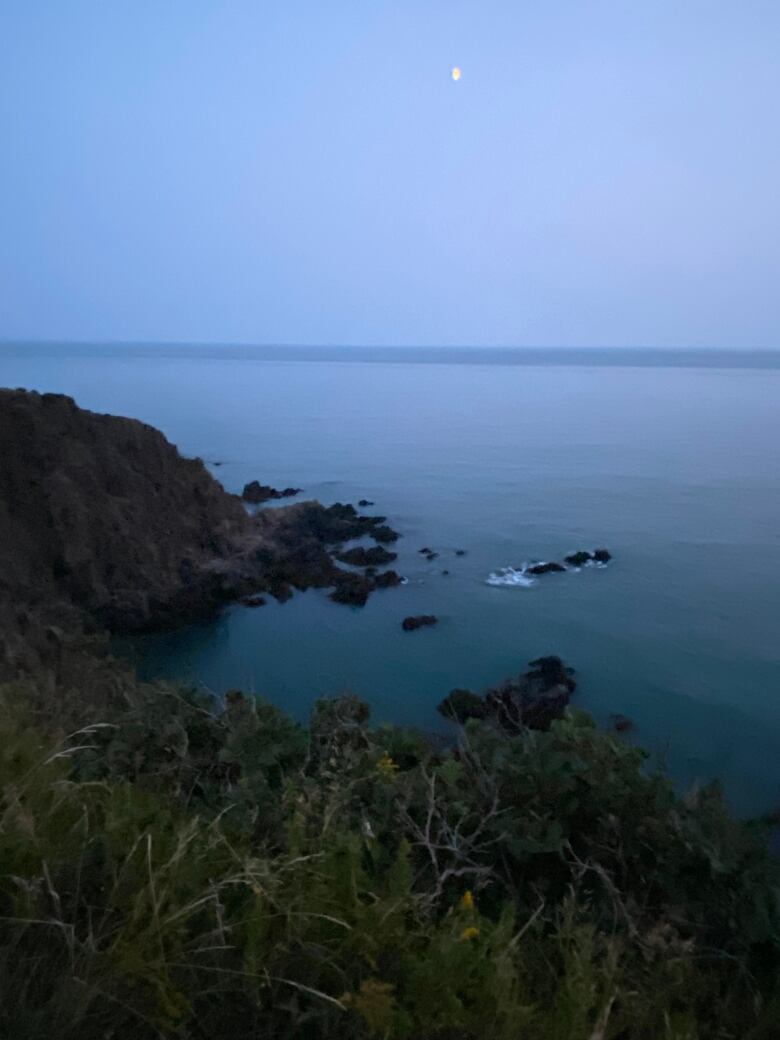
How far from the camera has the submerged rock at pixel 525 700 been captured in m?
8.51

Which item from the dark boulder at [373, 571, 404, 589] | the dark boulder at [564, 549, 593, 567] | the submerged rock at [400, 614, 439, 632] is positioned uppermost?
the dark boulder at [564, 549, 593, 567]

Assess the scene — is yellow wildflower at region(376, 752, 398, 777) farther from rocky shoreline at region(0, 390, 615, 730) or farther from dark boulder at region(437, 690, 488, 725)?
rocky shoreline at region(0, 390, 615, 730)

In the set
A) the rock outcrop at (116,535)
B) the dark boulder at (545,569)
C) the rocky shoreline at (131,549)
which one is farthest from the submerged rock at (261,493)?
the dark boulder at (545,569)

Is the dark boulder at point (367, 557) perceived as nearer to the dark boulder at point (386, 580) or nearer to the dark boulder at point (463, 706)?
the dark boulder at point (386, 580)

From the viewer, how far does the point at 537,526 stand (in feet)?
58.4

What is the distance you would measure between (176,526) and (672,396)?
46.0m

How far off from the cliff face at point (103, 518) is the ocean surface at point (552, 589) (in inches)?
35.8

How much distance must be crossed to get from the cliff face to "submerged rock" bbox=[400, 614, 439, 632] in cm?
285

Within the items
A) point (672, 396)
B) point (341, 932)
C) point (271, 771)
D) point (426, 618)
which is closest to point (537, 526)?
point (426, 618)

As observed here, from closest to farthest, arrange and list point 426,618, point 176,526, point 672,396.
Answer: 1. point 426,618
2. point 176,526
3. point 672,396

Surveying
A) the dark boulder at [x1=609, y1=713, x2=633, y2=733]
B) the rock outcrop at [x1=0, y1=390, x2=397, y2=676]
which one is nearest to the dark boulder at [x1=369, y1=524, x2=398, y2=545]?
A: the rock outcrop at [x1=0, y1=390, x2=397, y2=676]

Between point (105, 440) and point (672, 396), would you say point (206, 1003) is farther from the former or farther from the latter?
point (672, 396)

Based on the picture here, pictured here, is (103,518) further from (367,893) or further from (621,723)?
(367,893)

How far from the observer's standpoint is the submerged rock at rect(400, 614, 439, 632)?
11734 mm
